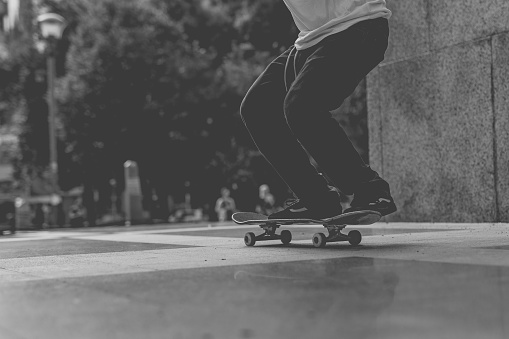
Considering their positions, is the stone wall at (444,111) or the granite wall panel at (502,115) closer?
the granite wall panel at (502,115)

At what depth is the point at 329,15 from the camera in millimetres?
4496

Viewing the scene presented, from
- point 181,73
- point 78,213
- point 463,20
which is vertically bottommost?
point 78,213

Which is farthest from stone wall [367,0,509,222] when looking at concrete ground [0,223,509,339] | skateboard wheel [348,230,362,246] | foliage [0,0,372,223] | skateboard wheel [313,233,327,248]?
foliage [0,0,372,223]

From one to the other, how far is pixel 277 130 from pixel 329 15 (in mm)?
793

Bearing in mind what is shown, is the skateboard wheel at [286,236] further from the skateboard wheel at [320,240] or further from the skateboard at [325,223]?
the skateboard wheel at [320,240]

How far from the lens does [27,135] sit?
30281 millimetres

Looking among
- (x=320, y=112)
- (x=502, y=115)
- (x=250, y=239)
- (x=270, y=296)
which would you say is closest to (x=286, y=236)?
(x=250, y=239)

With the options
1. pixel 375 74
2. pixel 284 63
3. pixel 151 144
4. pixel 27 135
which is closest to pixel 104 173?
pixel 151 144

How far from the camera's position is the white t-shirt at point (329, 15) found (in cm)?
443

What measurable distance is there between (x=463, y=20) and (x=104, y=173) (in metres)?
22.0

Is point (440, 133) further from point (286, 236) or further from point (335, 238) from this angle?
point (335, 238)

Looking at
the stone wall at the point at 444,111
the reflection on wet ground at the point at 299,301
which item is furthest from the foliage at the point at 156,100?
the reflection on wet ground at the point at 299,301

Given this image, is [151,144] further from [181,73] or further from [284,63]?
[284,63]

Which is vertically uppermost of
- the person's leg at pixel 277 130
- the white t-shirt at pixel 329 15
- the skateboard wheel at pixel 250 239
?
the white t-shirt at pixel 329 15
